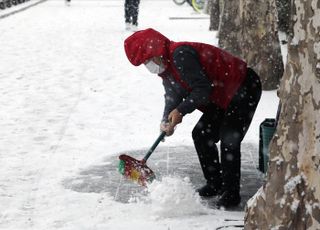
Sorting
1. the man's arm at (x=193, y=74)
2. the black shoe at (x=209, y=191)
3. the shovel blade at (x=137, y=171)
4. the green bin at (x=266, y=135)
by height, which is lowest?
the black shoe at (x=209, y=191)

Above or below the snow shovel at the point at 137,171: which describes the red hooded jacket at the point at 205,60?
above

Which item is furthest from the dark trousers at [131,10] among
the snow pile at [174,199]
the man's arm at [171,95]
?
the man's arm at [171,95]

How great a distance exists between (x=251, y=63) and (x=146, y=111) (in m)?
2.10

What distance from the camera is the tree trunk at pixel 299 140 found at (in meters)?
A: 3.10

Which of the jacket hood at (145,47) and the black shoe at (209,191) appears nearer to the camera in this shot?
the jacket hood at (145,47)

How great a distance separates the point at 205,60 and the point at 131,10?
41.0 feet

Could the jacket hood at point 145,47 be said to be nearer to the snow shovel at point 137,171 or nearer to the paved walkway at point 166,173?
the snow shovel at point 137,171

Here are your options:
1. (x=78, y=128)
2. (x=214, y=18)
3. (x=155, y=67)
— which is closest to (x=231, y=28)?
(x=78, y=128)

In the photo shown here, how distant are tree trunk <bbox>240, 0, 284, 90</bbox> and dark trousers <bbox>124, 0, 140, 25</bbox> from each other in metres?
7.22

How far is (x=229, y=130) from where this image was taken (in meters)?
4.51

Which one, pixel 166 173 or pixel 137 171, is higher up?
pixel 137 171

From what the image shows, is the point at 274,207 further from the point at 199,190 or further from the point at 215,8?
the point at 215,8

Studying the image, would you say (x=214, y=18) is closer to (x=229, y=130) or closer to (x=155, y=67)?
(x=229, y=130)

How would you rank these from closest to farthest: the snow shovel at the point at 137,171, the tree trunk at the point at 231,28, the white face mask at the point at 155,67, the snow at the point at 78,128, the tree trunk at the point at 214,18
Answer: the white face mask at the point at 155,67, the snow at the point at 78,128, the snow shovel at the point at 137,171, the tree trunk at the point at 231,28, the tree trunk at the point at 214,18
